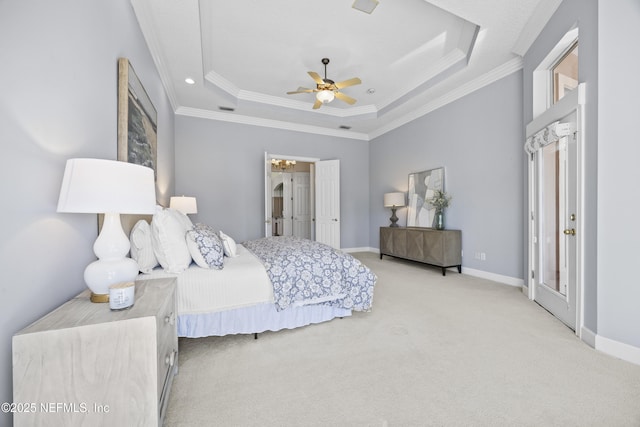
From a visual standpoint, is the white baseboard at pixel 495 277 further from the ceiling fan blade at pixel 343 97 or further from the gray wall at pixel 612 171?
the ceiling fan blade at pixel 343 97

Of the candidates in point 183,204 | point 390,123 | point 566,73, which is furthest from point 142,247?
point 390,123

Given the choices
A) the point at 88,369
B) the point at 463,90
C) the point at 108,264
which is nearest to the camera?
the point at 88,369

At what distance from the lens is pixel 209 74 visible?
420 centimetres

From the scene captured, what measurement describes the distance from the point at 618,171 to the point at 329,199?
448 centimetres

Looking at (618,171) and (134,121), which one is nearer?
(618,171)

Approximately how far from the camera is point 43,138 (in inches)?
47.6

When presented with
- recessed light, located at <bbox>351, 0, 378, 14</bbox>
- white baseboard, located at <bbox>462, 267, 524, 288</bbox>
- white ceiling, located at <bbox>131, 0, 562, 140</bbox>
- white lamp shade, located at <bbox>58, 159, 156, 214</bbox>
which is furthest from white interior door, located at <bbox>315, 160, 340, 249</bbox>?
white lamp shade, located at <bbox>58, 159, 156, 214</bbox>

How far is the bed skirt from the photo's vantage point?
208 cm

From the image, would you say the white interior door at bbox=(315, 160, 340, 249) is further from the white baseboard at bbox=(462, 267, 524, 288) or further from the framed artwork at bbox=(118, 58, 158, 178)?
the framed artwork at bbox=(118, 58, 158, 178)

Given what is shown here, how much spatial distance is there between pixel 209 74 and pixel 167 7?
1652 mm

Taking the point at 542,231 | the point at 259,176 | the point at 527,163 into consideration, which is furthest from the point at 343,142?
the point at 542,231

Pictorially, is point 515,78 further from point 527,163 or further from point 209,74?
point 209,74

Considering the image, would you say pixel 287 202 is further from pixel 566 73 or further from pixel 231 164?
pixel 566 73

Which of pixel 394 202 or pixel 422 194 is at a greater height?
pixel 422 194
